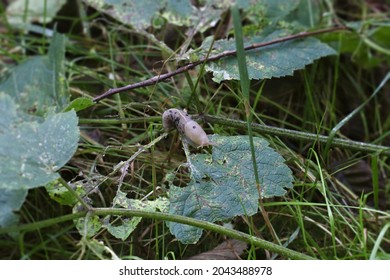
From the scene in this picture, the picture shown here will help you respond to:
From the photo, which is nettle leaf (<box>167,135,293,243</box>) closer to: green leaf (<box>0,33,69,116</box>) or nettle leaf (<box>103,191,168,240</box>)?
nettle leaf (<box>103,191,168,240</box>)

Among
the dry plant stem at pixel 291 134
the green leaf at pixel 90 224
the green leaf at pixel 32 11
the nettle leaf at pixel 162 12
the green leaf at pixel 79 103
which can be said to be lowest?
the green leaf at pixel 90 224

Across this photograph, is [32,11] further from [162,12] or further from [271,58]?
[271,58]

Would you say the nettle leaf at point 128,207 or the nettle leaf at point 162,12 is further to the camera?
the nettle leaf at point 162,12

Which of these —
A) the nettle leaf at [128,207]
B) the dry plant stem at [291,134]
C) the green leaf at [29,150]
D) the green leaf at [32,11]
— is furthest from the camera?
the green leaf at [32,11]

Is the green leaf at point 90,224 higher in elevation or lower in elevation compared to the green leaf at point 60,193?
lower

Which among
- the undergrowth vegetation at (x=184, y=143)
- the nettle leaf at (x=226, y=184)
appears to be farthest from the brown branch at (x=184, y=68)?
the nettle leaf at (x=226, y=184)

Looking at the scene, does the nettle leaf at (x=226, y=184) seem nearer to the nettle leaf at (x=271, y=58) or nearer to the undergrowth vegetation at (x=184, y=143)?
the undergrowth vegetation at (x=184, y=143)

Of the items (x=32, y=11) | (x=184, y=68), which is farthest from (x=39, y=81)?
(x=184, y=68)

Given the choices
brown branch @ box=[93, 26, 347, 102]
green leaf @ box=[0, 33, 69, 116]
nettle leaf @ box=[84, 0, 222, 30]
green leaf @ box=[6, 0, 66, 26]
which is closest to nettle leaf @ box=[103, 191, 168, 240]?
brown branch @ box=[93, 26, 347, 102]
